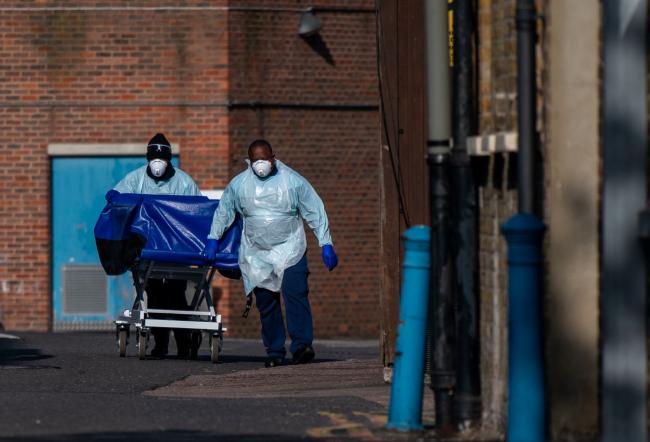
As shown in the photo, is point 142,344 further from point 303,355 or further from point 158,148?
point 158,148

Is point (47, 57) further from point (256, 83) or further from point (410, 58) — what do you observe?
point (410, 58)

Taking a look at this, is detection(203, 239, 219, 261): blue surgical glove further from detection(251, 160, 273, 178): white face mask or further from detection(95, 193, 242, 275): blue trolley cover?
detection(251, 160, 273, 178): white face mask

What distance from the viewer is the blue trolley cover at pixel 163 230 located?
14.6 meters

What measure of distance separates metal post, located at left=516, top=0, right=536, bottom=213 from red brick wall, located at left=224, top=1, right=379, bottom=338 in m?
15.0

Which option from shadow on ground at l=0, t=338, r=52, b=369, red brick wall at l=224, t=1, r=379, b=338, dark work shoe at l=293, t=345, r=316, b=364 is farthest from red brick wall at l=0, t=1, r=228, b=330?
dark work shoe at l=293, t=345, r=316, b=364

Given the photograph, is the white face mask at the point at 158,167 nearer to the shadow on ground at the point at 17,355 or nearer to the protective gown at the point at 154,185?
the protective gown at the point at 154,185

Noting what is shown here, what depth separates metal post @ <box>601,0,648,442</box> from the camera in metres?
6.93

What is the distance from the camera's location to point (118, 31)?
74.5 ft

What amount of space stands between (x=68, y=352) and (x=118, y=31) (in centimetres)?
757

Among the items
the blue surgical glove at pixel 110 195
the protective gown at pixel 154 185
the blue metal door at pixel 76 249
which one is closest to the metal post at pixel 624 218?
the blue surgical glove at pixel 110 195

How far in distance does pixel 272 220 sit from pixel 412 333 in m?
5.69

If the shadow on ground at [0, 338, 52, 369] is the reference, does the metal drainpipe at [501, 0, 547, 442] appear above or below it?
above

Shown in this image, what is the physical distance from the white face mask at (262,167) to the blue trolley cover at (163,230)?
2.11 ft

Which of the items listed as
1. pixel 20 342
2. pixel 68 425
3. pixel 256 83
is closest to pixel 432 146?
pixel 68 425
